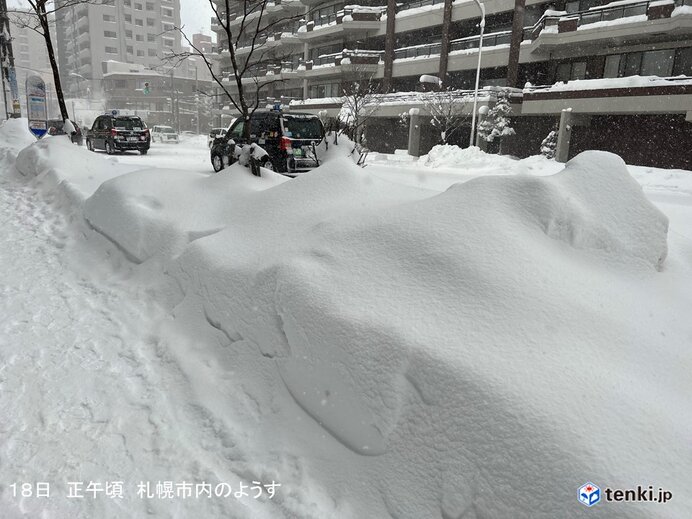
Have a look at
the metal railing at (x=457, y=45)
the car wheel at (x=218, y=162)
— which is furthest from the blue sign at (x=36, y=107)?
the metal railing at (x=457, y=45)

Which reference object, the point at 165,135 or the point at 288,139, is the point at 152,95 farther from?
the point at 288,139

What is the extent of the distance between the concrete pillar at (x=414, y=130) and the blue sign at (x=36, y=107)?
1946cm

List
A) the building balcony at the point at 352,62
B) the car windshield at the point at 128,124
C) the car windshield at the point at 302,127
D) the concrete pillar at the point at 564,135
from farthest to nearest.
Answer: the building balcony at the point at 352,62 → the concrete pillar at the point at 564,135 → the car windshield at the point at 128,124 → the car windshield at the point at 302,127

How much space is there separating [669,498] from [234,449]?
213 cm

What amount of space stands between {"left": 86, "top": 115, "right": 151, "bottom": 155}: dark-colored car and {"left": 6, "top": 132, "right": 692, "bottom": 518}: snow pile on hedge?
1937 centimetres

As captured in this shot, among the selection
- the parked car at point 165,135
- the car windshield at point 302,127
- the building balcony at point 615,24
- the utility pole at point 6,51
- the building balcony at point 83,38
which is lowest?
the parked car at point 165,135

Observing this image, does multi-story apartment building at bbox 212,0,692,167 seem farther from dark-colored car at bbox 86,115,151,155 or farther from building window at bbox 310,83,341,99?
dark-colored car at bbox 86,115,151,155

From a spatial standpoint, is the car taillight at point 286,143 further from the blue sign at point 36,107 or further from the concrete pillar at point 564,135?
the concrete pillar at point 564,135

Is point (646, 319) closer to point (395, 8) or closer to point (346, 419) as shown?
point (346, 419)

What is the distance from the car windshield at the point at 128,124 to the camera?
832 inches

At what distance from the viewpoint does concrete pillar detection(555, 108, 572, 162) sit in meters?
21.4


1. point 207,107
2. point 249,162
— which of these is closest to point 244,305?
point 249,162

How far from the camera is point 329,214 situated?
420 centimetres

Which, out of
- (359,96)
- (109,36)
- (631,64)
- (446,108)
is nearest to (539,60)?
(631,64)
